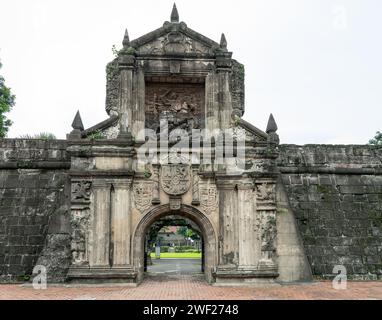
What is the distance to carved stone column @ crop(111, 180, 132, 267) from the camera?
11.8m

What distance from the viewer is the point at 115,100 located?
43.3 ft

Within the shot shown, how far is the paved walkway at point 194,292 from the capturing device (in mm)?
9711

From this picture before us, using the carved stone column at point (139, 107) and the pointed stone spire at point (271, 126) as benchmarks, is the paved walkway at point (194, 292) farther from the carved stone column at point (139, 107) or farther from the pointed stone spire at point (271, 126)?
the pointed stone spire at point (271, 126)

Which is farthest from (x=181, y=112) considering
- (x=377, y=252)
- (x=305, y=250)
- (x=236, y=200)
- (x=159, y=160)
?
(x=377, y=252)

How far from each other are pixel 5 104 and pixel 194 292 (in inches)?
609

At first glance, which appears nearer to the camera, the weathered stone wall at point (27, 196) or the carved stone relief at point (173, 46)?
the weathered stone wall at point (27, 196)

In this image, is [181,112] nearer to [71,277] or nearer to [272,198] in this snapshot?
[272,198]

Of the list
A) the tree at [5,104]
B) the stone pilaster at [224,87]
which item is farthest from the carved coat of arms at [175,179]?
the tree at [5,104]

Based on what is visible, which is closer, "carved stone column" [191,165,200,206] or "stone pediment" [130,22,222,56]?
"carved stone column" [191,165,200,206]

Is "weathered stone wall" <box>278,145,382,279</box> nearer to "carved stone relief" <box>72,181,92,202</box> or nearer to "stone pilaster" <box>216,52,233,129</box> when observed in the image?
"stone pilaster" <box>216,52,233,129</box>

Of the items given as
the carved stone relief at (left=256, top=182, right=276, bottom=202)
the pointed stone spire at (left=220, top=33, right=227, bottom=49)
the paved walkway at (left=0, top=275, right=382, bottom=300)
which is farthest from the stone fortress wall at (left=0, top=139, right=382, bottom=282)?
the pointed stone spire at (left=220, top=33, right=227, bottom=49)

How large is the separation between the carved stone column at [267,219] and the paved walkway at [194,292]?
81 centimetres

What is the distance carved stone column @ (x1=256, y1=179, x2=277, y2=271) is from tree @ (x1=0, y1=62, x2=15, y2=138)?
14400 mm

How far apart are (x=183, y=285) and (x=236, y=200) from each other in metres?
2.84
